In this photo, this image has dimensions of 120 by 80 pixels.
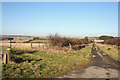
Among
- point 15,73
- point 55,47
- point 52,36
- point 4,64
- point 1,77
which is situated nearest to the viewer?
point 1,77

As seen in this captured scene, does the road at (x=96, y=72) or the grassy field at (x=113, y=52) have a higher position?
the grassy field at (x=113, y=52)

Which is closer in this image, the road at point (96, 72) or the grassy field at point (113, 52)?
the road at point (96, 72)

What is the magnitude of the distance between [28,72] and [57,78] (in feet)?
5.93

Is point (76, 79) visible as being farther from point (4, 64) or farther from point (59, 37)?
point (59, 37)

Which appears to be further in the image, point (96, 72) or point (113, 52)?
point (113, 52)

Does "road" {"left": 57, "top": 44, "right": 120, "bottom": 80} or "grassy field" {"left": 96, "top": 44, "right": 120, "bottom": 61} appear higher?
"grassy field" {"left": 96, "top": 44, "right": 120, "bottom": 61}

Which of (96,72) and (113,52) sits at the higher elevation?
(113,52)

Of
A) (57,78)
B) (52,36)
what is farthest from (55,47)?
(57,78)

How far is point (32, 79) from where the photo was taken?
17.9 feet

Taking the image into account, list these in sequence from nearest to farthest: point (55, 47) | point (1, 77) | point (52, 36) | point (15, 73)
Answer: point (1, 77) < point (15, 73) < point (55, 47) < point (52, 36)

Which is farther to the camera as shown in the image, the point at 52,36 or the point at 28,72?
the point at 52,36

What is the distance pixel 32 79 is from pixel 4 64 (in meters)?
2.97

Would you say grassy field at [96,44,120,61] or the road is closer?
the road

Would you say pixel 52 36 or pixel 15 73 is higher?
pixel 52 36
